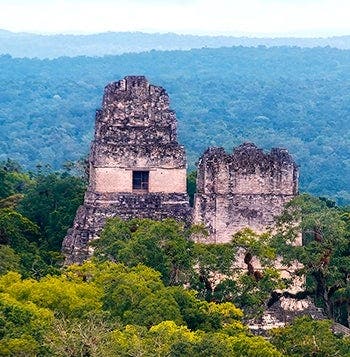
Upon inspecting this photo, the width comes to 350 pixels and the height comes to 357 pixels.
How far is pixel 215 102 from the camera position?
427 ft

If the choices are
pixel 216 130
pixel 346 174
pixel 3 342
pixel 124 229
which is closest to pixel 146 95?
pixel 124 229

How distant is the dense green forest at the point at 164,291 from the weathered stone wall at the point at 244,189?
459mm

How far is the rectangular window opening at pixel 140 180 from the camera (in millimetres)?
33781

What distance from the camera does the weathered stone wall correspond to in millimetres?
32156

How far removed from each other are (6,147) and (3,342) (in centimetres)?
8852

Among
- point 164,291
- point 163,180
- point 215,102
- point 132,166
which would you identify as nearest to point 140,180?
point 132,166

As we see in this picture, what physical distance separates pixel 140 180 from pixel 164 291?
6.12 m

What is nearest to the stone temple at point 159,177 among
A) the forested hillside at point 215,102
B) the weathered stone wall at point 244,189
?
the weathered stone wall at point 244,189

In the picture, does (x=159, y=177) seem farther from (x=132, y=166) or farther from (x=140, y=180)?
(x=132, y=166)

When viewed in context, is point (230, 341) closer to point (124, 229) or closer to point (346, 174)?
point (124, 229)

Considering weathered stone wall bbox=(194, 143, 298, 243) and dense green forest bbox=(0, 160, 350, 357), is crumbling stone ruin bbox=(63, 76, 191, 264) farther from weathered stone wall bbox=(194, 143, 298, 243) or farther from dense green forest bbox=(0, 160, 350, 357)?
weathered stone wall bbox=(194, 143, 298, 243)

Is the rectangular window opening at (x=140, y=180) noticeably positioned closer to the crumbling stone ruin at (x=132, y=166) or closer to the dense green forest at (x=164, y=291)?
the crumbling stone ruin at (x=132, y=166)

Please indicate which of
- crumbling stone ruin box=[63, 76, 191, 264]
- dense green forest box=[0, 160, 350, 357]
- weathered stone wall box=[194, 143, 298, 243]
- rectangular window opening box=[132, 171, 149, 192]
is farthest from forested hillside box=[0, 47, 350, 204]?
dense green forest box=[0, 160, 350, 357]

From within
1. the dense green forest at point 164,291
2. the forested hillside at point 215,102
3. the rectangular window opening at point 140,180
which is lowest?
the forested hillside at point 215,102
